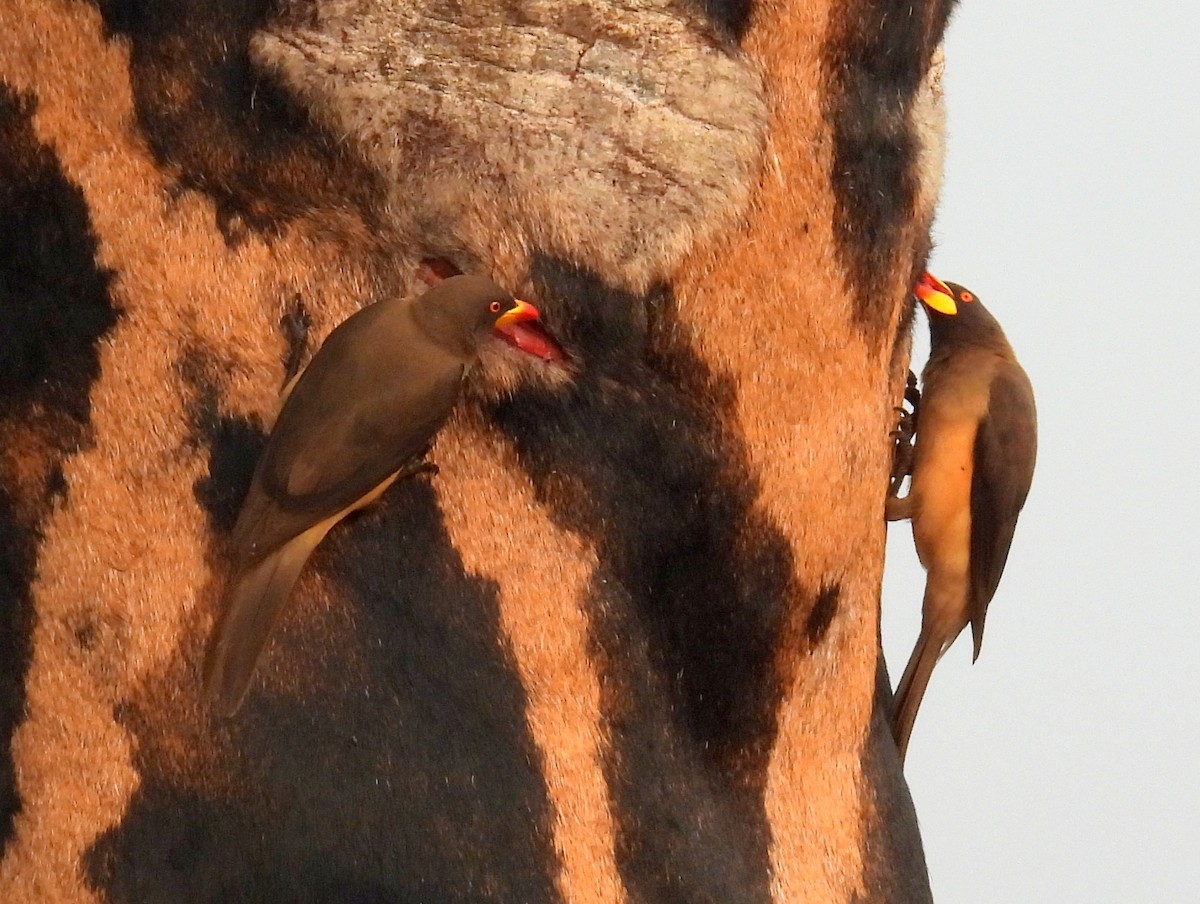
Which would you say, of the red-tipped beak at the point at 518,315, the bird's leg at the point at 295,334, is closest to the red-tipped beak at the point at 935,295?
the red-tipped beak at the point at 518,315

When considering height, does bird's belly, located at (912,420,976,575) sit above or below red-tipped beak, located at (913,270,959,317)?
below

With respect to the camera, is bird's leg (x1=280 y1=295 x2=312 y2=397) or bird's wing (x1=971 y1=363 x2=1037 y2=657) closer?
bird's leg (x1=280 y1=295 x2=312 y2=397)

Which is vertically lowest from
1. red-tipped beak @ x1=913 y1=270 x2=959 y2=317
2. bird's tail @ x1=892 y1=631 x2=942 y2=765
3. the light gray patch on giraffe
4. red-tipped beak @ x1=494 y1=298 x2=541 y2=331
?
bird's tail @ x1=892 y1=631 x2=942 y2=765

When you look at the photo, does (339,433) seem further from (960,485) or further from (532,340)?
(960,485)

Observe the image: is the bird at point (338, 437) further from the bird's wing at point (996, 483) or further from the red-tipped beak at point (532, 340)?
the bird's wing at point (996, 483)

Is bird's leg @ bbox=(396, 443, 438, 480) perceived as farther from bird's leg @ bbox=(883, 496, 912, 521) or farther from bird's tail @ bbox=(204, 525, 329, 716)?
bird's leg @ bbox=(883, 496, 912, 521)

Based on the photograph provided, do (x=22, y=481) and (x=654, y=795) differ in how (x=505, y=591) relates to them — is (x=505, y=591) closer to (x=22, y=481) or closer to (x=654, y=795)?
(x=654, y=795)

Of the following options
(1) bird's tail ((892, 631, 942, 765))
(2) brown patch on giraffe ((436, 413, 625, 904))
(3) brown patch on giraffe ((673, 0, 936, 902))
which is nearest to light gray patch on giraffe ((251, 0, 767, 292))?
(3) brown patch on giraffe ((673, 0, 936, 902))
